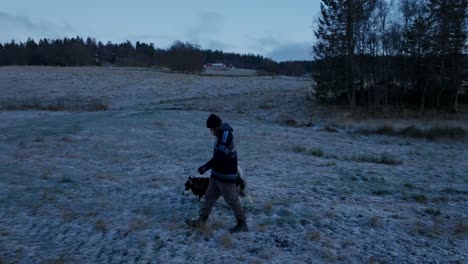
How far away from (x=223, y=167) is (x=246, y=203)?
7.23ft

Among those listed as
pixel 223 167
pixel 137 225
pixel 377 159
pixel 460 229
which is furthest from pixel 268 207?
pixel 377 159

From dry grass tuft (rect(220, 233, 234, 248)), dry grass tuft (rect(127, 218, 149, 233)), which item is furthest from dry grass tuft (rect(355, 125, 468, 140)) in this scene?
dry grass tuft (rect(127, 218, 149, 233))

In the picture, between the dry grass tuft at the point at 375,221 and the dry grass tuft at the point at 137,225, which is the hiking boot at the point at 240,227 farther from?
the dry grass tuft at the point at 375,221

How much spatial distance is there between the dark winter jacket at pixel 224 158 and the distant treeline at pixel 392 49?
1054 inches

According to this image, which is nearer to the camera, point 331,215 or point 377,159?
point 331,215

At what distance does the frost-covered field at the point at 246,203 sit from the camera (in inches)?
261

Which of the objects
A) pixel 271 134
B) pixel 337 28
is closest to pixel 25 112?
pixel 271 134

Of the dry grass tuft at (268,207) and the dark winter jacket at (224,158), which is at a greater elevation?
the dark winter jacket at (224,158)

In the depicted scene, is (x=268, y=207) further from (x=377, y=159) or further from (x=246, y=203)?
(x=377, y=159)

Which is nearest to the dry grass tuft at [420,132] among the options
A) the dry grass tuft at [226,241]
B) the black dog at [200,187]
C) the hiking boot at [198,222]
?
the black dog at [200,187]

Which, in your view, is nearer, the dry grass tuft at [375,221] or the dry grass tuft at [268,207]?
the dry grass tuft at [375,221]

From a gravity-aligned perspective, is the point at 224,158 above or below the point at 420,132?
above

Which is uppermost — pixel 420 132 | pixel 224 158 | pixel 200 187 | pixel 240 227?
pixel 224 158

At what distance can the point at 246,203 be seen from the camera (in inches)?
340
